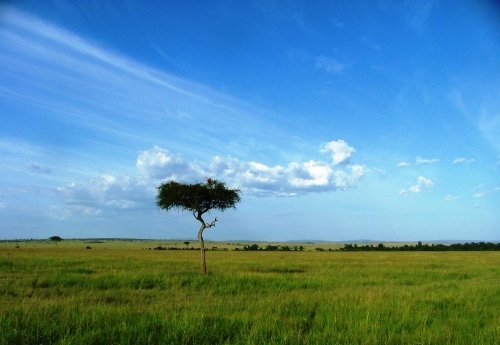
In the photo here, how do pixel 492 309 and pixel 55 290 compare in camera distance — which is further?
pixel 55 290

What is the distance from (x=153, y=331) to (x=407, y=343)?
13.8ft

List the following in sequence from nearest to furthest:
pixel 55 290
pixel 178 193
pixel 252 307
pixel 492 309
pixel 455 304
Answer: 1. pixel 252 307
2. pixel 492 309
3. pixel 455 304
4. pixel 55 290
5. pixel 178 193

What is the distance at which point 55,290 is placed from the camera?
52.3 ft

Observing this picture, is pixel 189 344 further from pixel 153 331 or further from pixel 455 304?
pixel 455 304

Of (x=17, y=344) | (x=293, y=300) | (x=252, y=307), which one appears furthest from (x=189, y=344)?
(x=293, y=300)

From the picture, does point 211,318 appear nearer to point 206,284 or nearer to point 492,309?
point 492,309

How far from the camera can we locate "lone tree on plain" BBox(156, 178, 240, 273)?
28.7 meters

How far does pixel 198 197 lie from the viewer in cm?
2897

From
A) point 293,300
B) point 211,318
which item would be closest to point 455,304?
point 293,300

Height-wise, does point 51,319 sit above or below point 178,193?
below

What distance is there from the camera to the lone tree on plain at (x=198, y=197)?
2870cm

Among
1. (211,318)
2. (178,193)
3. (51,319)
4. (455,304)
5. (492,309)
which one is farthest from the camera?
(178,193)

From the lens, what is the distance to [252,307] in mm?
11008

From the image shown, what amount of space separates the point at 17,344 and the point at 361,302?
7.76 meters
